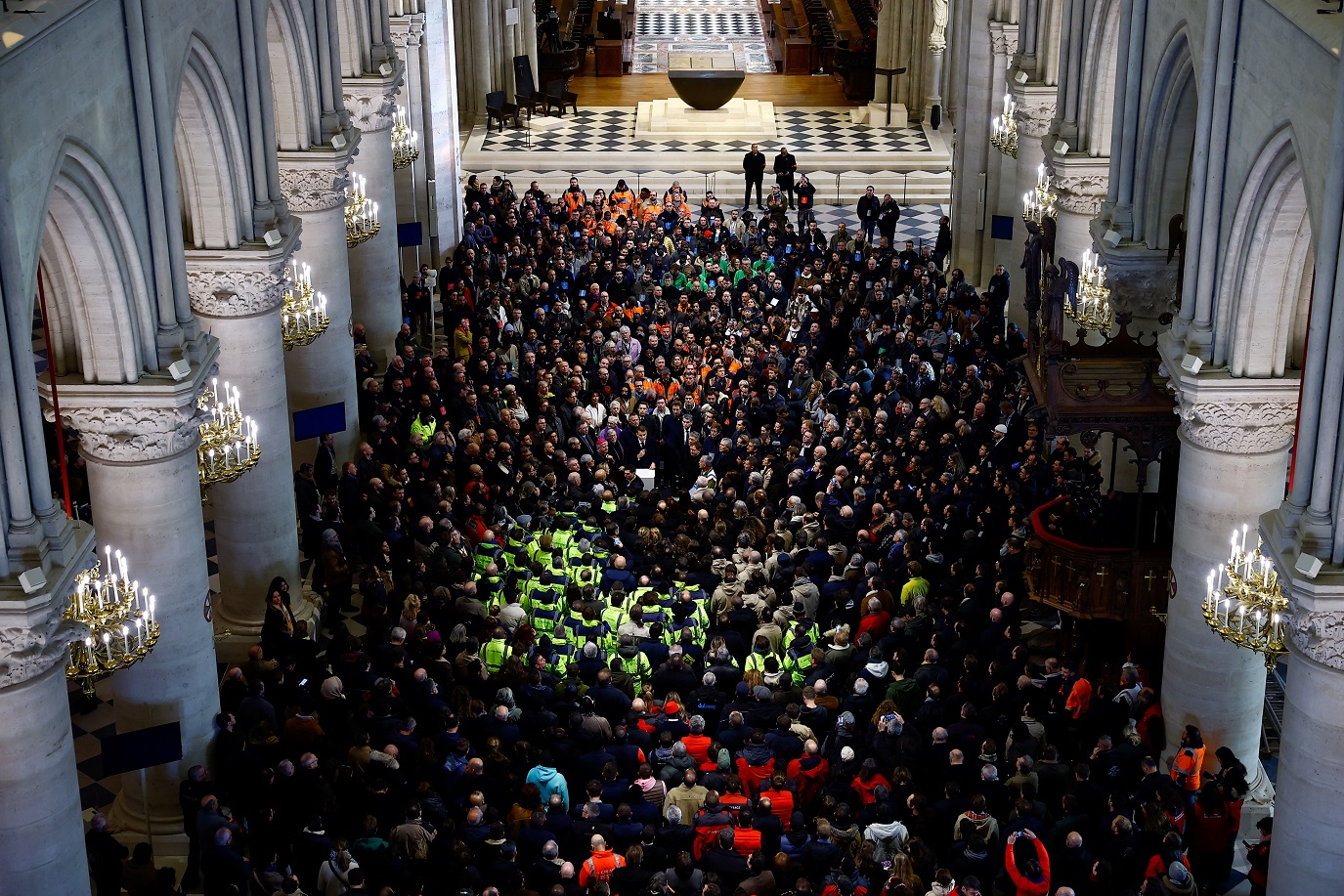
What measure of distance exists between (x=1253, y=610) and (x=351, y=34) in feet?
52.6

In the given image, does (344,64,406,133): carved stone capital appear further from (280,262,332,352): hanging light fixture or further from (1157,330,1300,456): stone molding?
(1157,330,1300,456): stone molding

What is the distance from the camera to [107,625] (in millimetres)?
14312

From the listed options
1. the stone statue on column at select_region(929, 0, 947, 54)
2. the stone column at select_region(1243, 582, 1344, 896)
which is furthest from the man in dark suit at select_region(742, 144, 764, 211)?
the stone column at select_region(1243, 582, 1344, 896)

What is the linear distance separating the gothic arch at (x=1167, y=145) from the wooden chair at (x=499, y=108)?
2535cm

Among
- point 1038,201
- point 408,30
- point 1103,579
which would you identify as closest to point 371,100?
point 408,30

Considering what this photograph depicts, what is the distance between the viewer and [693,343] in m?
24.9

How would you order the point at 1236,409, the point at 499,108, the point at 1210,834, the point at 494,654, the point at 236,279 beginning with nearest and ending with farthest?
the point at 1210,834
the point at 1236,409
the point at 494,654
the point at 236,279
the point at 499,108

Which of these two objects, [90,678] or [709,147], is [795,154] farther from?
[90,678]

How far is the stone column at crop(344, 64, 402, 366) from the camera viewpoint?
2519 centimetres

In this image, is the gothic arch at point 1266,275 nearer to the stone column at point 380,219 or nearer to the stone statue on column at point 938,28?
the stone column at point 380,219

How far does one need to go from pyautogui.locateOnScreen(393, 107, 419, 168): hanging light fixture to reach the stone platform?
14.0 m

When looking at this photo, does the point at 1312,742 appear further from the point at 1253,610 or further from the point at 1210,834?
the point at 1210,834

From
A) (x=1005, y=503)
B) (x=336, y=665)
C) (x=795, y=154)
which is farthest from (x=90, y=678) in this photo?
(x=795, y=154)

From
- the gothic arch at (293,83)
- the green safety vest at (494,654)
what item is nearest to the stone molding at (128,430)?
the green safety vest at (494,654)
